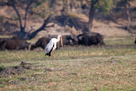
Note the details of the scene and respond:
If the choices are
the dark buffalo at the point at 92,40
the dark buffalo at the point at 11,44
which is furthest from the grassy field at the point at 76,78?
the dark buffalo at the point at 92,40

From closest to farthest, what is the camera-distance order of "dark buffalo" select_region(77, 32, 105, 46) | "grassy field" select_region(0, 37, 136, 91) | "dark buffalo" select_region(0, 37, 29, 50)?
"grassy field" select_region(0, 37, 136, 91) → "dark buffalo" select_region(0, 37, 29, 50) → "dark buffalo" select_region(77, 32, 105, 46)

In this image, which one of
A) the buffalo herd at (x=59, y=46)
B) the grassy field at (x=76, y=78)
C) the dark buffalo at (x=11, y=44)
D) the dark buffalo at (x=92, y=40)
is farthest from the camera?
the dark buffalo at (x=92, y=40)

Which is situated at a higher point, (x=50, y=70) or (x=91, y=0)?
(x=91, y=0)

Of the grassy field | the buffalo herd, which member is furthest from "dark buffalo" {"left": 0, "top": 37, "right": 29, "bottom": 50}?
the grassy field

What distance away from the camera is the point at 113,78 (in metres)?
7.58

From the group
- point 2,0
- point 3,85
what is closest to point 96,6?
point 2,0

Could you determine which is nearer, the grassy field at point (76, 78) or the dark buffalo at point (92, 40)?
the grassy field at point (76, 78)

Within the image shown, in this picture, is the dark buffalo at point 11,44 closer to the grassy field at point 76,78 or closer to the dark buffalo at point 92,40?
the dark buffalo at point 92,40

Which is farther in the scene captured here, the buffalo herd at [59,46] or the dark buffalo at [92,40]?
the dark buffalo at [92,40]

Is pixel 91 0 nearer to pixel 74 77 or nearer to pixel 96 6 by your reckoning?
pixel 96 6

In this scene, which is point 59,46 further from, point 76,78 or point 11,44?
point 76,78

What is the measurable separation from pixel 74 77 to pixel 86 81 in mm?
676

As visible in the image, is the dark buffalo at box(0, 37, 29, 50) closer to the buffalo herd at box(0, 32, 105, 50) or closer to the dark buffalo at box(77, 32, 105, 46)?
the buffalo herd at box(0, 32, 105, 50)

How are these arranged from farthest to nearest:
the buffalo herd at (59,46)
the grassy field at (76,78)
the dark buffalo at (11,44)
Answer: the buffalo herd at (59,46)
the dark buffalo at (11,44)
the grassy field at (76,78)
